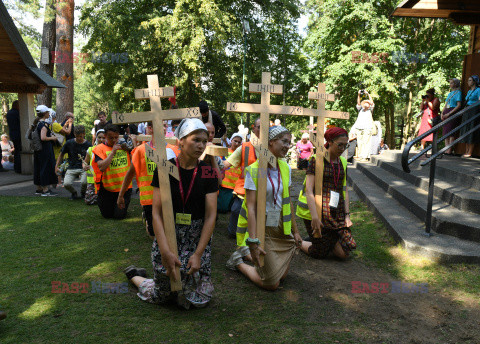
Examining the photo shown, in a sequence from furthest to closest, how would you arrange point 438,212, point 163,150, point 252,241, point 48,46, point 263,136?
1. point 48,46
2. point 438,212
3. point 263,136
4. point 252,241
5. point 163,150

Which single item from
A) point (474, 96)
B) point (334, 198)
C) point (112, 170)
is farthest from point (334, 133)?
point (474, 96)

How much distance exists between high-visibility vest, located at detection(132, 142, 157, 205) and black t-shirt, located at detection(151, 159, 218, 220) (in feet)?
5.75

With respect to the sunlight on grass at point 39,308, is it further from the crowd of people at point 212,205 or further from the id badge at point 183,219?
the id badge at point 183,219

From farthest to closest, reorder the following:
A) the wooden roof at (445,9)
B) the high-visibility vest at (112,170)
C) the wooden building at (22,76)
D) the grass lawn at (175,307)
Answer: the wooden building at (22,76) < the wooden roof at (445,9) < the high-visibility vest at (112,170) < the grass lawn at (175,307)

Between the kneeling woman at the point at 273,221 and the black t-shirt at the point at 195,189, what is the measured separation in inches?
22.9

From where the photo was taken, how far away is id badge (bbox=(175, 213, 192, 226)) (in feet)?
11.2

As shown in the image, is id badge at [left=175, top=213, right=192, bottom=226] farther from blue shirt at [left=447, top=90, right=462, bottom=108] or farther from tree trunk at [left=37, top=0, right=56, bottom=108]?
tree trunk at [left=37, top=0, right=56, bottom=108]

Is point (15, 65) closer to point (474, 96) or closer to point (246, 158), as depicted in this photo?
point (246, 158)

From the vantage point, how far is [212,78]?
2320 cm

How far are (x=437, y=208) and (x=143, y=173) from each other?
409cm

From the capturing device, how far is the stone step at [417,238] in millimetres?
4320

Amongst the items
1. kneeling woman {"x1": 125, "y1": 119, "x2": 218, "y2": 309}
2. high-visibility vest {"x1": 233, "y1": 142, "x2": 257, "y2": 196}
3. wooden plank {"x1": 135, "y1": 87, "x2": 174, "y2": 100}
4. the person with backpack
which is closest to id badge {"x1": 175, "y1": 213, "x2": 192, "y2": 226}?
kneeling woman {"x1": 125, "y1": 119, "x2": 218, "y2": 309}

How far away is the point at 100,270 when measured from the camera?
4391mm

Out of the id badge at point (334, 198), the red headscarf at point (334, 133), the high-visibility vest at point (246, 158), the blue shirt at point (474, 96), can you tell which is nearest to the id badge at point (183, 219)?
the high-visibility vest at point (246, 158)
